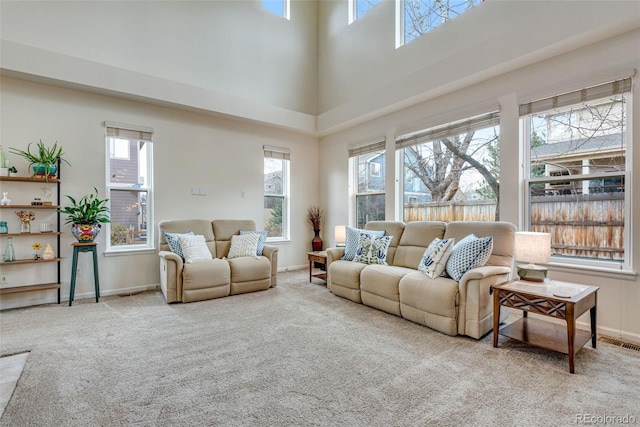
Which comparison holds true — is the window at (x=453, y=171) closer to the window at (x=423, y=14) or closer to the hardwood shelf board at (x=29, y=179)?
the window at (x=423, y=14)

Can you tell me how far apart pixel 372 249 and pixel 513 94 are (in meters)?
2.42

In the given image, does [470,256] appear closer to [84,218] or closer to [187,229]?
[187,229]

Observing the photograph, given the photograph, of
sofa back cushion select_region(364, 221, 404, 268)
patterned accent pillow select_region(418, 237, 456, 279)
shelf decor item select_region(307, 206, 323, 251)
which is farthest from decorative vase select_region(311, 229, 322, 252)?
patterned accent pillow select_region(418, 237, 456, 279)

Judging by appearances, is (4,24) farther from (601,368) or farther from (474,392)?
(601,368)

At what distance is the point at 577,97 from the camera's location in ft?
9.72

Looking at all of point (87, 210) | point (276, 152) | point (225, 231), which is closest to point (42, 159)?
point (87, 210)

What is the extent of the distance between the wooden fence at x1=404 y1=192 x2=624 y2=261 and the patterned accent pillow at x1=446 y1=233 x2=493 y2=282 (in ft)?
2.99

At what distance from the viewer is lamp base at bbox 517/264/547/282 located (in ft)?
8.62

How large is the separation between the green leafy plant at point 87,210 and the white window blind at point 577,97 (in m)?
5.21

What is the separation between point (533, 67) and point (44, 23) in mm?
5742

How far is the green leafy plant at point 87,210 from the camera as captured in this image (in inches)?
146

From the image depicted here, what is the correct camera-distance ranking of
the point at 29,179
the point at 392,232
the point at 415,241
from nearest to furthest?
1. the point at 29,179
2. the point at 415,241
3. the point at 392,232

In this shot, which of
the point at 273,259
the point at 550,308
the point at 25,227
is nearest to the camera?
the point at 550,308

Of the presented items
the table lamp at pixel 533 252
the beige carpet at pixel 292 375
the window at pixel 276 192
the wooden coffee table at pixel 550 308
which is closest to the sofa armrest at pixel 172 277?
A: the beige carpet at pixel 292 375
